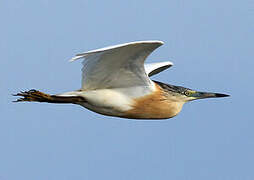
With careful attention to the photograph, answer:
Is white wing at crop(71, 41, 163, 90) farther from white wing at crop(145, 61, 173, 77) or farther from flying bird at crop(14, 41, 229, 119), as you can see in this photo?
white wing at crop(145, 61, 173, 77)

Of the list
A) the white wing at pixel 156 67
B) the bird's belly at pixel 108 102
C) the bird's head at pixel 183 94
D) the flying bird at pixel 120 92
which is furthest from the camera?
the white wing at pixel 156 67

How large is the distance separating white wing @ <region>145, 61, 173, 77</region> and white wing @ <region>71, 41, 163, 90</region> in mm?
2295

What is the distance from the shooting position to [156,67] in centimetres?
1540

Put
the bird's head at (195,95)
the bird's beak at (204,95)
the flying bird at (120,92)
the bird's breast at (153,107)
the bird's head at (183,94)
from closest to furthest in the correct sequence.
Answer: the flying bird at (120,92)
the bird's breast at (153,107)
the bird's head at (183,94)
the bird's head at (195,95)
the bird's beak at (204,95)

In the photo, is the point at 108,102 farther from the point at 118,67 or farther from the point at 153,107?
the point at 153,107

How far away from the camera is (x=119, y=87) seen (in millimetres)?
12977

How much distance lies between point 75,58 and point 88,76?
1949mm

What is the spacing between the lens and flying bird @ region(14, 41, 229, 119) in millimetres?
12250

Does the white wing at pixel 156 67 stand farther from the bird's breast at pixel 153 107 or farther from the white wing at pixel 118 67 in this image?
the white wing at pixel 118 67

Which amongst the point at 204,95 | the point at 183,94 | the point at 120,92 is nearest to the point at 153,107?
the point at 120,92

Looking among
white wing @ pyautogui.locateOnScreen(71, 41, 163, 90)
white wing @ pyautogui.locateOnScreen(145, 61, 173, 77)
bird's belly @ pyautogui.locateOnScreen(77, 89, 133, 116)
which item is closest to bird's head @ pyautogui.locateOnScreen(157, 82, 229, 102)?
white wing @ pyautogui.locateOnScreen(71, 41, 163, 90)

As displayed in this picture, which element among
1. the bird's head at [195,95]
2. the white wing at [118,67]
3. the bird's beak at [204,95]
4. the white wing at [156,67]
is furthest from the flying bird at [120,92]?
the white wing at [156,67]

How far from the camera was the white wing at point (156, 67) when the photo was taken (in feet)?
50.1

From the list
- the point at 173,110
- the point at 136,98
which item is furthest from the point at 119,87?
the point at 173,110
